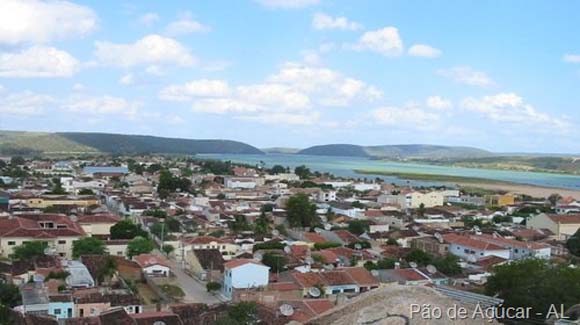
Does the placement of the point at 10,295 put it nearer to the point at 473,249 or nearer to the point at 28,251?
the point at 28,251

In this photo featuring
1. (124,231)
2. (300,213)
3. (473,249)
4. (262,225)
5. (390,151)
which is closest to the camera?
(473,249)

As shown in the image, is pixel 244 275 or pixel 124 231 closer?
pixel 244 275

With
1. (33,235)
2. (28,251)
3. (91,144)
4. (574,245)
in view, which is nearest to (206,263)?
(28,251)

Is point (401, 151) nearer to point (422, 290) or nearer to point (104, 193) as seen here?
point (104, 193)

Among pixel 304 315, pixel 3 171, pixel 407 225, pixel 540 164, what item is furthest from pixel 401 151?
pixel 304 315

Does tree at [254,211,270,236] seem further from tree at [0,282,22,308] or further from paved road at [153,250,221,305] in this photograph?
tree at [0,282,22,308]

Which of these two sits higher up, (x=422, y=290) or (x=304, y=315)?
(x=422, y=290)
